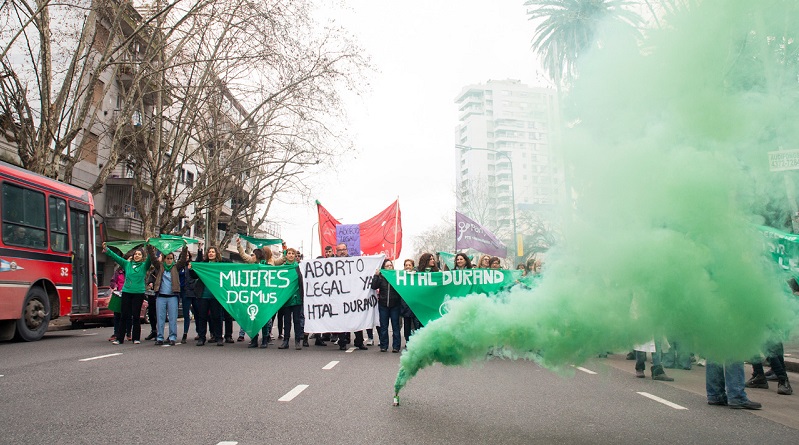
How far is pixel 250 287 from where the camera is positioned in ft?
40.3

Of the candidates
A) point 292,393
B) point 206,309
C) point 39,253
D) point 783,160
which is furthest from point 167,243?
point 783,160

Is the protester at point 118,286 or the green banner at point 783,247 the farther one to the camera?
the protester at point 118,286

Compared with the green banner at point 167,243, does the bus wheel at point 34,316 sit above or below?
below

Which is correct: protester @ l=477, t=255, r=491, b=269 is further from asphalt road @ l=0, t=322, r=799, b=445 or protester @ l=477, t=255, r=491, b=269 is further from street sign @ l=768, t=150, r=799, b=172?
street sign @ l=768, t=150, r=799, b=172

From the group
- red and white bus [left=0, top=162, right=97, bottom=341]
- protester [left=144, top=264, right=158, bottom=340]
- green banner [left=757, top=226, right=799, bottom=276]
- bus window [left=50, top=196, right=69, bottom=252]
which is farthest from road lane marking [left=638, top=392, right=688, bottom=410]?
bus window [left=50, top=196, right=69, bottom=252]

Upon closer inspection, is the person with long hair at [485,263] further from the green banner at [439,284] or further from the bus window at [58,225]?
the bus window at [58,225]

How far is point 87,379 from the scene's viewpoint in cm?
707

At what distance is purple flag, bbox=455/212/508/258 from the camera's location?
17172mm

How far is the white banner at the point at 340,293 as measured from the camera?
39.5ft

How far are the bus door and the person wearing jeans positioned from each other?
1306 centimetres

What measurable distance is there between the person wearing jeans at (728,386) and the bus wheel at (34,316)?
39.1 feet

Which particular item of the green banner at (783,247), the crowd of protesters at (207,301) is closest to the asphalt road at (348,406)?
the green banner at (783,247)

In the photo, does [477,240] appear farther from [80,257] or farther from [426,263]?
[80,257]

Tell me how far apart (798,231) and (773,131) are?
193 cm
